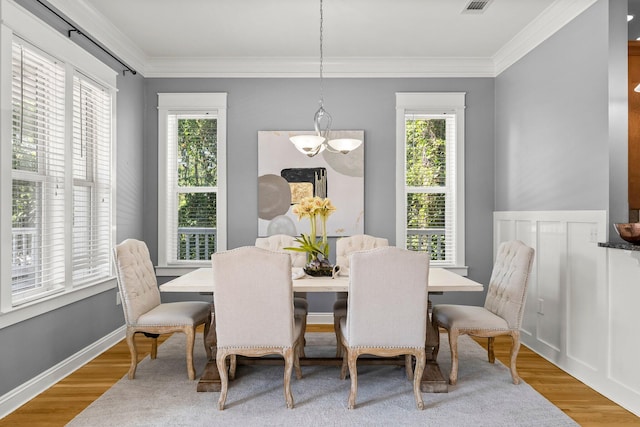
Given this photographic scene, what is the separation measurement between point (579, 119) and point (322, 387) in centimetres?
262

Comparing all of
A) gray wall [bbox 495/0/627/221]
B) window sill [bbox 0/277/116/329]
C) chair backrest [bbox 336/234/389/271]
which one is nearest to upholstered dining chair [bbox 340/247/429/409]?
chair backrest [bbox 336/234/389/271]

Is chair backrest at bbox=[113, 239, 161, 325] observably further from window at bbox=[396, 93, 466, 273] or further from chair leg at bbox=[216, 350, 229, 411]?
window at bbox=[396, 93, 466, 273]

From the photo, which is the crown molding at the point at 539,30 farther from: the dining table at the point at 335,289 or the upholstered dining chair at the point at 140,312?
the upholstered dining chair at the point at 140,312

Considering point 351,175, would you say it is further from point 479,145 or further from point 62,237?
point 62,237

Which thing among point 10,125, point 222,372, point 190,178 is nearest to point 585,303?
point 222,372

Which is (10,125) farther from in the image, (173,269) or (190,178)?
(173,269)

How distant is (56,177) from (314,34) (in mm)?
2402

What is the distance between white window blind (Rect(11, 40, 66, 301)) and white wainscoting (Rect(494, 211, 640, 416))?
146 inches

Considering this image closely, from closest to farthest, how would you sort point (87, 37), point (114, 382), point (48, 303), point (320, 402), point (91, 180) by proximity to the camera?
point (320, 402) → point (48, 303) → point (114, 382) → point (87, 37) → point (91, 180)

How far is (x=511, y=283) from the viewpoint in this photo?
3094 mm

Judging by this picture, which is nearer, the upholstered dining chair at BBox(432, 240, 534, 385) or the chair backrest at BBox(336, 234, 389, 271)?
the upholstered dining chair at BBox(432, 240, 534, 385)

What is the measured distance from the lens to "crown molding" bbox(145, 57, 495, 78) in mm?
4715

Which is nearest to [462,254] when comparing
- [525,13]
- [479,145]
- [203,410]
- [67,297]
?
[479,145]

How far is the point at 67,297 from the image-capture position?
3.28 m
